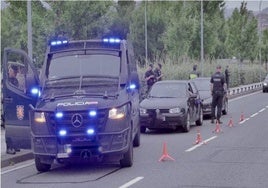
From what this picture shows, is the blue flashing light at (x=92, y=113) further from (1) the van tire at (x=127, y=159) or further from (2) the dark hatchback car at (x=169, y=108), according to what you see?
(2) the dark hatchback car at (x=169, y=108)

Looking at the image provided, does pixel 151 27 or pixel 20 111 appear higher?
pixel 151 27

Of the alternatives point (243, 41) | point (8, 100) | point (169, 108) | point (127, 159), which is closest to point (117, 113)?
point (127, 159)

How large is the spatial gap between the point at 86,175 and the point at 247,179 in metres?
2.88

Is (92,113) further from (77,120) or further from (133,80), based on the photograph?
(133,80)

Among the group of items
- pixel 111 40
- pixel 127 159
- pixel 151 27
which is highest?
pixel 151 27

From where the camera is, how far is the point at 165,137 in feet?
64.7

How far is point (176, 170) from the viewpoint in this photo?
12.8 metres

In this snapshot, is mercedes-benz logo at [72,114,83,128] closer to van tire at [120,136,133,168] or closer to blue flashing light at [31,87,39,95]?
van tire at [120,136,133,168]

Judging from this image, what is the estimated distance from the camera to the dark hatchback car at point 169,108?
66.2 feet

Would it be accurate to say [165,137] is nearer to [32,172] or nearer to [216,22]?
[32,172]

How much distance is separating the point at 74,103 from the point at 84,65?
5.89ft

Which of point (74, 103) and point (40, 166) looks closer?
point (74, 103)

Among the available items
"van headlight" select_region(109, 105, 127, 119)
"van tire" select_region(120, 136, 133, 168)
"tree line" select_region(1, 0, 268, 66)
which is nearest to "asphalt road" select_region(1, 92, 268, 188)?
"van tire" select_region(120, 136, 133, 168)

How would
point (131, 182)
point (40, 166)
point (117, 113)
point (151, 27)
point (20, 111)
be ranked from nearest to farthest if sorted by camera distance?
point (131, 182) < point (117, 113) < point (40, 166) < point (20, 111) < point (151, 27)
